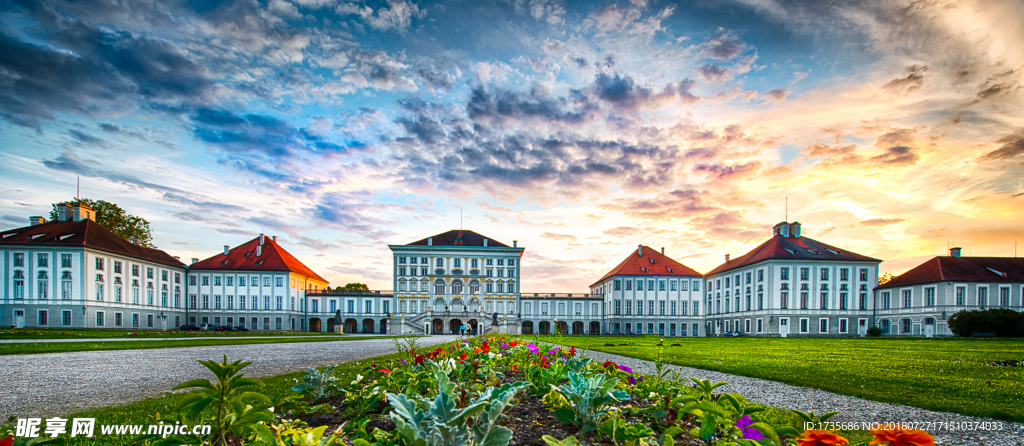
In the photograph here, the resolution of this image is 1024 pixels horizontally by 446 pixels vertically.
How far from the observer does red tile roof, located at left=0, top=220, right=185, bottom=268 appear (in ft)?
140

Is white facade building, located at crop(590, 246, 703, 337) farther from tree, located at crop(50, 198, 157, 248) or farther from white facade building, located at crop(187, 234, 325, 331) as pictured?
tree, located at crop(50, 198, 157, 248)

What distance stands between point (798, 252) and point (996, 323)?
1807cm

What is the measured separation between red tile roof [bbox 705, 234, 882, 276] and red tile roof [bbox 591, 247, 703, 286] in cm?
817

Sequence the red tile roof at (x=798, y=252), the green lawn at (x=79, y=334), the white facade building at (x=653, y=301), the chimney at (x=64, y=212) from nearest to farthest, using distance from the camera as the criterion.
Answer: the green lawn at (x=79, y=334) < the chimney at (x=64, y=212) < the red tile roof at (x=798, y=252) < the white facade building at (x=653, y=301)

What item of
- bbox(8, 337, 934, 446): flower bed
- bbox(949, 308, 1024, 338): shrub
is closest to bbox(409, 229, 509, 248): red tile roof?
bbox(949, 308, 1024, 338): shrub

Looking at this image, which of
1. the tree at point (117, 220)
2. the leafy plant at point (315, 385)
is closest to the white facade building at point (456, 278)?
the tree at point (117, 220)

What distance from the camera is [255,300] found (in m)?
57.1

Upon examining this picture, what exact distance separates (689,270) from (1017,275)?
29234 millimetres

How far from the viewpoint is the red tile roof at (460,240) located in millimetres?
61500

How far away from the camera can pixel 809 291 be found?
49.5 meters

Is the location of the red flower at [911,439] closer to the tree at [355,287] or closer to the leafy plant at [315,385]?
the leafy plant at [315,385]

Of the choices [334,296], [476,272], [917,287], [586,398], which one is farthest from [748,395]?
[334,296]

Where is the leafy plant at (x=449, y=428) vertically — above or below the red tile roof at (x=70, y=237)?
below

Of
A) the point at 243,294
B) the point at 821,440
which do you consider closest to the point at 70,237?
the point at 243,294
